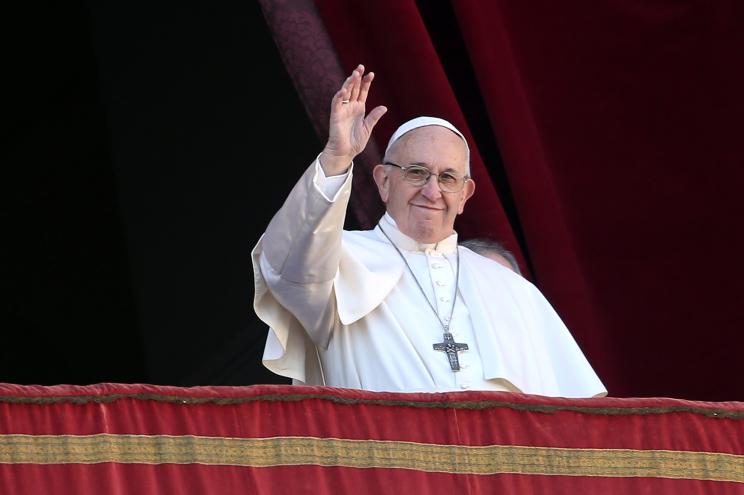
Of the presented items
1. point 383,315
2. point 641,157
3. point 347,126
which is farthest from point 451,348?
point 641,157

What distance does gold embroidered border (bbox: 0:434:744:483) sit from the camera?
318cm

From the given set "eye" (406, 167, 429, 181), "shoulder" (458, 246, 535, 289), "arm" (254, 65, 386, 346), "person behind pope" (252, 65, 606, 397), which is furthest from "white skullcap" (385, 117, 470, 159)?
"arm" (254, 65, 386, 346)

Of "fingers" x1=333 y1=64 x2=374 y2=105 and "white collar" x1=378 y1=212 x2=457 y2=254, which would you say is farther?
"white collar" x1=378 y1=212 x2=457 y2=254

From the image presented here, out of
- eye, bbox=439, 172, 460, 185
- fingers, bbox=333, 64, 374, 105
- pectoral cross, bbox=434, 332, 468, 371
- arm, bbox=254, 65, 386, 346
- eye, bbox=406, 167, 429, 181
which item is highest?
fingers, bbox=333, 64, 374, 105

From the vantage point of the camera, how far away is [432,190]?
4148mm

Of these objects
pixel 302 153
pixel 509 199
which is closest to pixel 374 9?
pixel 509 199

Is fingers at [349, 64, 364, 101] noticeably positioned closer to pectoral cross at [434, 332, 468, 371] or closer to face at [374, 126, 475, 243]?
face at [374, 126, 475, 243]

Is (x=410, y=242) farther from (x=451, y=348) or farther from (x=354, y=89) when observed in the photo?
(x=354, y=89)

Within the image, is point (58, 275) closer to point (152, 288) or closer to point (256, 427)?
point (152, 288)

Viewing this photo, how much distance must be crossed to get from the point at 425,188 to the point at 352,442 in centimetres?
98

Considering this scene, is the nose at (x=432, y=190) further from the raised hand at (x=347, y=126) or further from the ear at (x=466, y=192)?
the raised hand at (x=347, y=126)

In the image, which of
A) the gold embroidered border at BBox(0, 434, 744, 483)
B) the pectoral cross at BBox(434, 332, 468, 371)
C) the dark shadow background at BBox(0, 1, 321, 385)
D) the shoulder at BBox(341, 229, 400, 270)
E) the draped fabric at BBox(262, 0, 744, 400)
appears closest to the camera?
the gold embroidered border at BBox(0, 434, 744, 483)

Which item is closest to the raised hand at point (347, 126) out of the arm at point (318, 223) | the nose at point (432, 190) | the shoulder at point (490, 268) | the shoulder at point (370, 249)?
the arm at point (318, 223)

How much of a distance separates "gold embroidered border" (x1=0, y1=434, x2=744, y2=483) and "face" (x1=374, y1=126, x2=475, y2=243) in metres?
0.92
